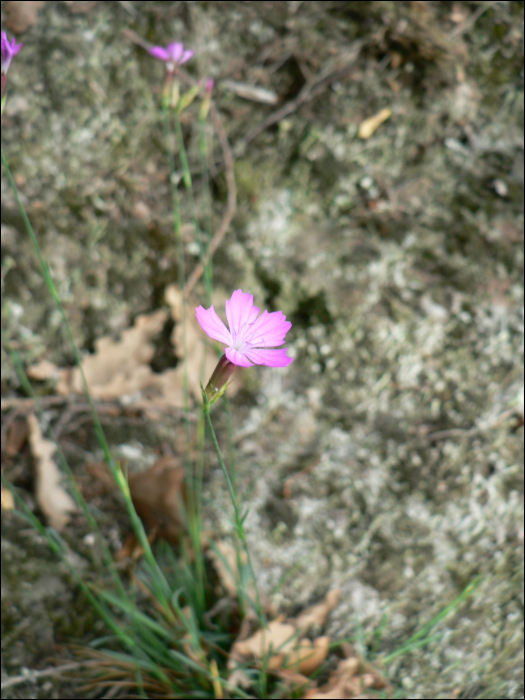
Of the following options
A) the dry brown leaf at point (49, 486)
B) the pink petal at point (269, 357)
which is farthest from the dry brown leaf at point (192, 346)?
the pink petal at point (269, 357)

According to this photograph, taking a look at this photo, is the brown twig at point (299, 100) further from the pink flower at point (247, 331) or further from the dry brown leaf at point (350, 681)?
the dry brown leaf at point (350, 681)

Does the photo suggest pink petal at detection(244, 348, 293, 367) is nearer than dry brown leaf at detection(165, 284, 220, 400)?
Yes

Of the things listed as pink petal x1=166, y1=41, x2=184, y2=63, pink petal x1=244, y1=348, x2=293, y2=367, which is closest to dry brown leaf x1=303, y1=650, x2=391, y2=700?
pink petal x1=244, y1=348, x2=293, y2=367

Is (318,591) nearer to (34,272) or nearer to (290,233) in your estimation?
(290,233)

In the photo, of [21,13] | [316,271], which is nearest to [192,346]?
[316,271]

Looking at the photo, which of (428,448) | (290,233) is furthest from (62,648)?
(290,233)

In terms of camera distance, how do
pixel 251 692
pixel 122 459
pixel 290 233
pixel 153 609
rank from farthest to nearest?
pixel 290 233 → pixel 122 459 → pixel 153 609 → pixel 251 692

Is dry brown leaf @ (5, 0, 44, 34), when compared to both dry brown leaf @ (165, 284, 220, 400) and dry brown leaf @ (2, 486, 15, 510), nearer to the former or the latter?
dry brown leaf @ (165, 284, 220, 400)
